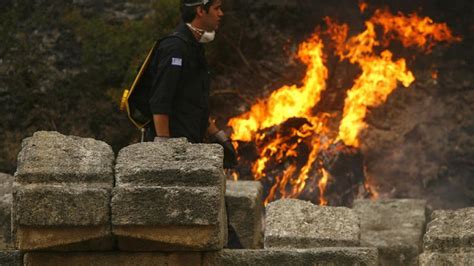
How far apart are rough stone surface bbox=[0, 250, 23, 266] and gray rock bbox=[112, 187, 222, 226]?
0.61 m

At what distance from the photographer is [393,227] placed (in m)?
9.00

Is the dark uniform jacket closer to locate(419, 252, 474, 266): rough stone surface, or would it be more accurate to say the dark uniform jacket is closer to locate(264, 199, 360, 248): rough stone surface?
locate(264, 199, 360, 248): rough stone surface

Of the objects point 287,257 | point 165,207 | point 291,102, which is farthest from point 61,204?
point 291,102

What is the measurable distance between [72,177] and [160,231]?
0.54 meters

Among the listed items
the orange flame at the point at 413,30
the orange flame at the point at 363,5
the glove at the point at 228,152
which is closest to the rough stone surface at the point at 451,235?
the glove at the point at 228,152

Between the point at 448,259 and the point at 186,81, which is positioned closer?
the point at 448,259

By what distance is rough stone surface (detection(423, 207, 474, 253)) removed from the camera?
6.97 m

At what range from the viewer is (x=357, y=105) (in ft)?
43.0

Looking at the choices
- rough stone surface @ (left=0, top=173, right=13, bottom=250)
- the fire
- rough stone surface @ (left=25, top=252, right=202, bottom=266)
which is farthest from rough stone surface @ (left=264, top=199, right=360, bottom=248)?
the fire

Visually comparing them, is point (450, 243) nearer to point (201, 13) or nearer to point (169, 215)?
point (169, 215)

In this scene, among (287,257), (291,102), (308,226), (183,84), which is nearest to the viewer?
(287,257)

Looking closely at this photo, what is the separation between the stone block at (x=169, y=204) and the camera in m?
6.33

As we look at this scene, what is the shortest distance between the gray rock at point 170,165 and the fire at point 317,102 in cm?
565

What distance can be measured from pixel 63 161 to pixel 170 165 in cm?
57
